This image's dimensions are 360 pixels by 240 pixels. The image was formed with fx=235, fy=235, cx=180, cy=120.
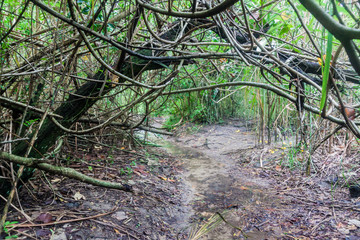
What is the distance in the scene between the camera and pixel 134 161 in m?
3.21

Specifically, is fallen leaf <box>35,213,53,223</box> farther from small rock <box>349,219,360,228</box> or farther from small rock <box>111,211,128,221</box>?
small rock <box>349,219,360,228</box>

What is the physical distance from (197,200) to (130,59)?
5.62 ft

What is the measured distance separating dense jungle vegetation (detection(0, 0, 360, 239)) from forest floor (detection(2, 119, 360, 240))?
222 mm

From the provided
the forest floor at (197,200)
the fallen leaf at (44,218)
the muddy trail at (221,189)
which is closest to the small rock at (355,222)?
the forest floor at (197,200)

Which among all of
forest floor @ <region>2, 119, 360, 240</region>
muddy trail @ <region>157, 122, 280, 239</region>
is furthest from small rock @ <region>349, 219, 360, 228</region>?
muddy trail @ <region>157, 122, 280, 239</region>

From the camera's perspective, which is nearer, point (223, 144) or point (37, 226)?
point (37, 226)

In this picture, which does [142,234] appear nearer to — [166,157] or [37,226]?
[37,226]

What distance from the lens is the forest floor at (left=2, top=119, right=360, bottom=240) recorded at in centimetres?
168

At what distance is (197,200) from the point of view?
2658mm

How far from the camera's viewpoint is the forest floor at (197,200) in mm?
1685

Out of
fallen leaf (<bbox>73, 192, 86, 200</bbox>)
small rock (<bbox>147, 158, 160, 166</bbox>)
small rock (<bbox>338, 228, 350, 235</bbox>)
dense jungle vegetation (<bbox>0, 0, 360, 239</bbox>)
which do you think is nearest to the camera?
dense jungle vegetation (<bbox>0, 0, 360, 239</bbox>)

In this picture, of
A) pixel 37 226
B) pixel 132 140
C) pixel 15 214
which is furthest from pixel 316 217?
pixel 132 140

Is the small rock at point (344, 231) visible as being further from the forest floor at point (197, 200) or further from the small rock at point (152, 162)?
the small rock at point (152, 162)

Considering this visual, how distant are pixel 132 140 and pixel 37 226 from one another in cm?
240
